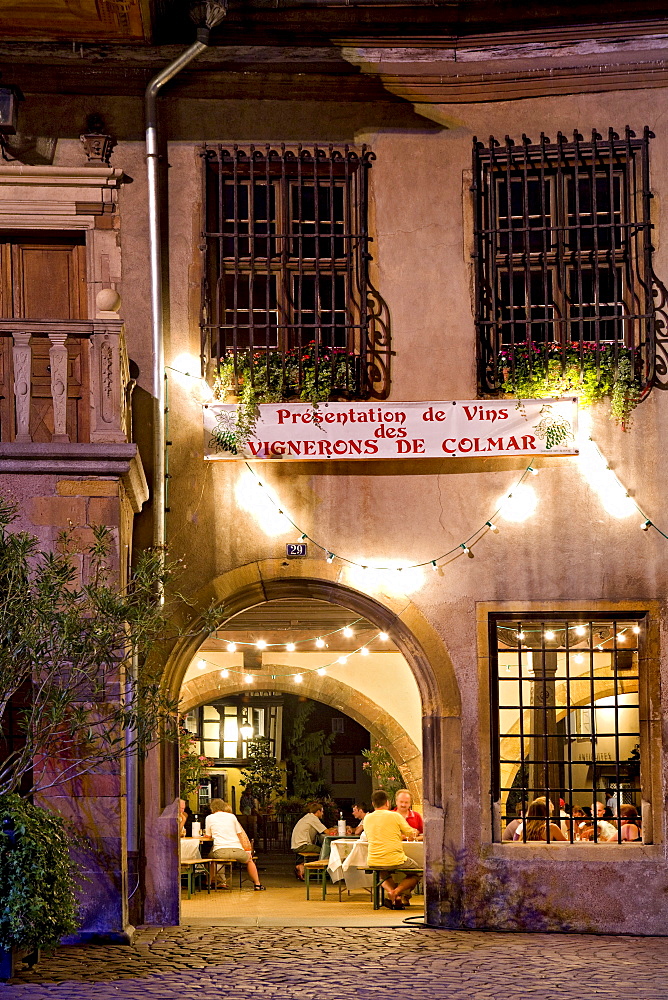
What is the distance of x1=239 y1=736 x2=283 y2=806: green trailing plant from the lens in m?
21.8

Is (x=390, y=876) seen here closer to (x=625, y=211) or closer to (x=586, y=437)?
(x=586, y=437)

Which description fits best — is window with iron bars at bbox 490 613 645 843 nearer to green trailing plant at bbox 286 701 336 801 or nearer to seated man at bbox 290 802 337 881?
seated man at bbox 290 802 337 881

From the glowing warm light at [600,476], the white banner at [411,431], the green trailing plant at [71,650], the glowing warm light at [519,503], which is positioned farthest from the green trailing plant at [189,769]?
the glowing warm light at [600,476]

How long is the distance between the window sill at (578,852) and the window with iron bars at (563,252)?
3762 mm

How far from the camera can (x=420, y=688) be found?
38.5 ft

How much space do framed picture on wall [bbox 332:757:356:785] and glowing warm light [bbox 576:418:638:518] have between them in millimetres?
12988

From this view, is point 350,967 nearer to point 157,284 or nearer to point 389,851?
point 389,851

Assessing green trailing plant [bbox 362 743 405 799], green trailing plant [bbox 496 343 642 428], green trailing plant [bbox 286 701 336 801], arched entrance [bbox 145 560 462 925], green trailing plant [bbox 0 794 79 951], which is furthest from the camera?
green trailing plant [bbox 286 701 336 801]

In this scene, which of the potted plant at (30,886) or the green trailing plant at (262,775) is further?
the green trailing plant at (262,775)

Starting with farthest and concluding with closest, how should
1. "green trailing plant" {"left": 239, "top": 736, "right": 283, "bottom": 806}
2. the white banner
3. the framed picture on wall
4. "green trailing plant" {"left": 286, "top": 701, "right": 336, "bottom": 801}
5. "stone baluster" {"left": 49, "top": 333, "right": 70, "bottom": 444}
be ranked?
1. the framed picture on wall
2. "green trailing plant" {"left": 286, "top": 701, "right": 336, "bottom": 801}
3. "green trailing plant" {"left": 239, "top": 736, "right": 283, "bottom": 806}
4. the white banner
5. "stone baluster" {"left": 49, "top": 333, "right": 70, "bottom": 444}

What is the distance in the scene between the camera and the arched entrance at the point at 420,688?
1112cm

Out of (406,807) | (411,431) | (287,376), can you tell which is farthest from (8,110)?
(406,807)

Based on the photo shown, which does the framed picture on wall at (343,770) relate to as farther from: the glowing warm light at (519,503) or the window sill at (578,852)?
the glowing warm light at (519,503)

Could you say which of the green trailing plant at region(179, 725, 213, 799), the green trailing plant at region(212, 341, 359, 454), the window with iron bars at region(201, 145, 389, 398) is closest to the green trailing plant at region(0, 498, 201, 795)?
the green trailing plant at region(212, 341, 359, 454)
